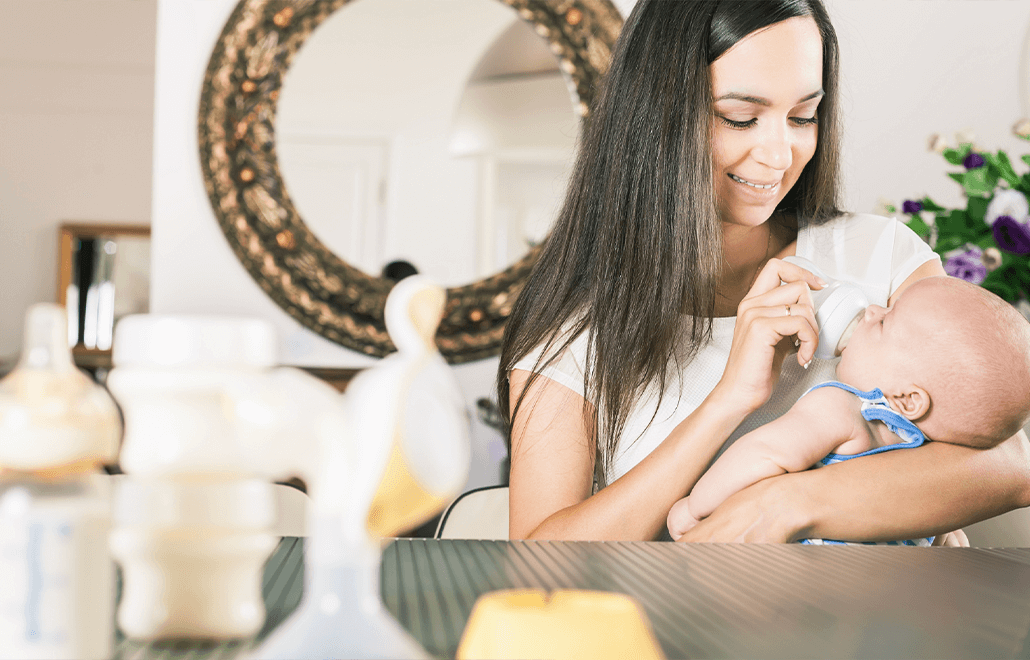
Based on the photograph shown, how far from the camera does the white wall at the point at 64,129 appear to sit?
16.7 feet

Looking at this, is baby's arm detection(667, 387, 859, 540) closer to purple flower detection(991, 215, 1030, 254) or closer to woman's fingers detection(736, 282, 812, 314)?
woman's fingers detection(736, 282, 812, 314)

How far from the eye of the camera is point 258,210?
7.69 ft

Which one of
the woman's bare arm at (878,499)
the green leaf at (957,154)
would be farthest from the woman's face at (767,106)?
the green leaf at (957,154)

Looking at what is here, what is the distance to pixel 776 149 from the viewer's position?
1193mm

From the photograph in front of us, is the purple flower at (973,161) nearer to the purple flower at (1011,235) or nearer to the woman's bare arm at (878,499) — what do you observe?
the purple flower at (1011,235)

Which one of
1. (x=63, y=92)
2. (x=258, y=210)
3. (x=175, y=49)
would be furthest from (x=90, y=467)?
(x=63, y=92)

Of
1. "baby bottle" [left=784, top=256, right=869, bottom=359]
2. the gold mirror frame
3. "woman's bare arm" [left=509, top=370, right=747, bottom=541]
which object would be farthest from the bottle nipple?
the gold mirror frame

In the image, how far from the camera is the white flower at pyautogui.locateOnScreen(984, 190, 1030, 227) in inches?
63.3

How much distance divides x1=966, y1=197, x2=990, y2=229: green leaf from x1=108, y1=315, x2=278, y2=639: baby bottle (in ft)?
6.08

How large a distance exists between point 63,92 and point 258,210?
145 inches

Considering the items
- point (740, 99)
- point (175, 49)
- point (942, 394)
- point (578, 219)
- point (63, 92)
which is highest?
point (63, 92)

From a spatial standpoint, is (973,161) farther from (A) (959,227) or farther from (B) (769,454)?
(B) (769,454)

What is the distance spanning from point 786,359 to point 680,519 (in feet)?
1.31

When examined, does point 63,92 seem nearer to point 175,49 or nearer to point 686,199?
point 175,49
